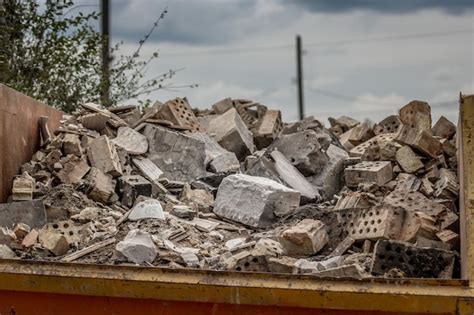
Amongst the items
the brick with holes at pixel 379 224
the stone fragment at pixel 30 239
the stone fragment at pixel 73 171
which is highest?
the stone fragment at pixel 73 171

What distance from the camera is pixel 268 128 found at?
22.2 ft

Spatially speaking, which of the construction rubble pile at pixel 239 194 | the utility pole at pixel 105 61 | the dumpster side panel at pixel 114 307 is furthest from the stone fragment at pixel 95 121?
the utility pole at pixel 105 61

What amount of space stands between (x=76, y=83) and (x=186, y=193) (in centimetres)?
536

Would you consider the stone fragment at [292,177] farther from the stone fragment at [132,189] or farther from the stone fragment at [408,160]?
the stone fragment at [132,189]

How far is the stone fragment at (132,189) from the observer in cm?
523

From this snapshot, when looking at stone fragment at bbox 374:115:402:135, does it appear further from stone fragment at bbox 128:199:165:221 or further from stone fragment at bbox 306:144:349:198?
stone fragment at bbox 128:199:165:221

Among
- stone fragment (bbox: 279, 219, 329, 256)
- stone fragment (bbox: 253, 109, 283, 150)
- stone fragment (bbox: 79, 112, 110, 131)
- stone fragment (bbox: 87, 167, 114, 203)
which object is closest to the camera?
stone fragment (bbox: 279, 219, 329, 256)

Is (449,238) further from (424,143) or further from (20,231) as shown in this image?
(20,231)

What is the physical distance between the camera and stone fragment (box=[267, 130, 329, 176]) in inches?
238

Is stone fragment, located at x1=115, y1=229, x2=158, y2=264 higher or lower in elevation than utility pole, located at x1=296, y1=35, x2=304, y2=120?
lower

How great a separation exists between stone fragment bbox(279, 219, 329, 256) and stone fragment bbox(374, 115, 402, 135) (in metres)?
2.37

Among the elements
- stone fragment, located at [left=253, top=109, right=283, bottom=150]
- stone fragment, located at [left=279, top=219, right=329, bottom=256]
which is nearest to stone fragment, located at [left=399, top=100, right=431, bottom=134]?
stone fragment, located at [left=253, top=109, right=283, bottom=150]

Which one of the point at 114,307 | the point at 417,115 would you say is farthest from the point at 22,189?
the point at 417,115

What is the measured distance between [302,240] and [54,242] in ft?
4.19
